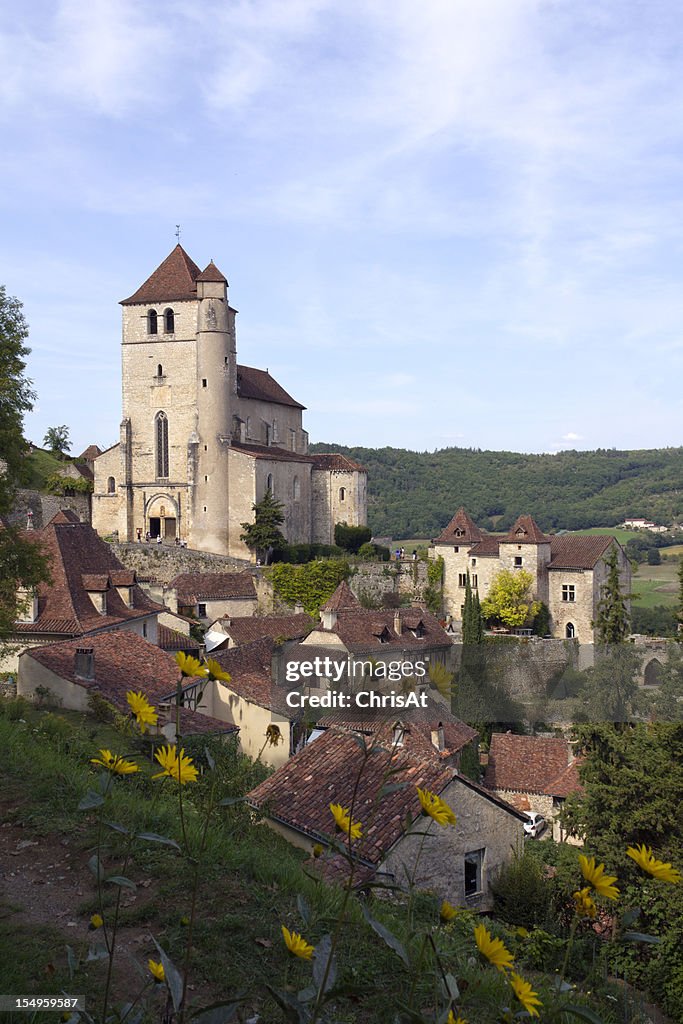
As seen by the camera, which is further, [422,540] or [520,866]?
[422,540]

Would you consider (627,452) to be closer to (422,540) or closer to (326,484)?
(422,540)

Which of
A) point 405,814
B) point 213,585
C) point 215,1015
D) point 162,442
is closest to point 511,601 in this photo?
point 213,585

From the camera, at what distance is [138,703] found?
132 inches

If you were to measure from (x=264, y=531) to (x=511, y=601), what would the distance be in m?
14.2

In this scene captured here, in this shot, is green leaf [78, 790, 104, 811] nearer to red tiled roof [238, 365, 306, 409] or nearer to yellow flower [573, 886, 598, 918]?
yellow flower [573, 886, 598, 918]

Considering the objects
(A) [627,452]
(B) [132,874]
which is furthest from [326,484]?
(A) [627,452]

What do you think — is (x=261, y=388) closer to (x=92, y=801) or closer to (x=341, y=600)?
(x=341, y=600)

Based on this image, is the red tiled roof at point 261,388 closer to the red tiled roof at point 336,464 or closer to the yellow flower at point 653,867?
the red tiled roof at point 336,464

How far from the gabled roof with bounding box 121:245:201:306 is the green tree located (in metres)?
33.4

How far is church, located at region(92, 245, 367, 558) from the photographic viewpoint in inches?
1935

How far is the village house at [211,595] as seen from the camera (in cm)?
4141

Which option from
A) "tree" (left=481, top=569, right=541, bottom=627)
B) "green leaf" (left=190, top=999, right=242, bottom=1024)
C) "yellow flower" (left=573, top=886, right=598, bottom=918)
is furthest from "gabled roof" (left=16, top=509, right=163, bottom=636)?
"tree" (left=481, top=569, right=541, bottom=627)

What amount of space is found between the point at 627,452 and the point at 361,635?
113 m

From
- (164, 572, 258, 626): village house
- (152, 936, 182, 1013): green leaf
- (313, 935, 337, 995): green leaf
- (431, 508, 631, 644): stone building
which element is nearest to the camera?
(152, 936, 182, 1013): green leaf
